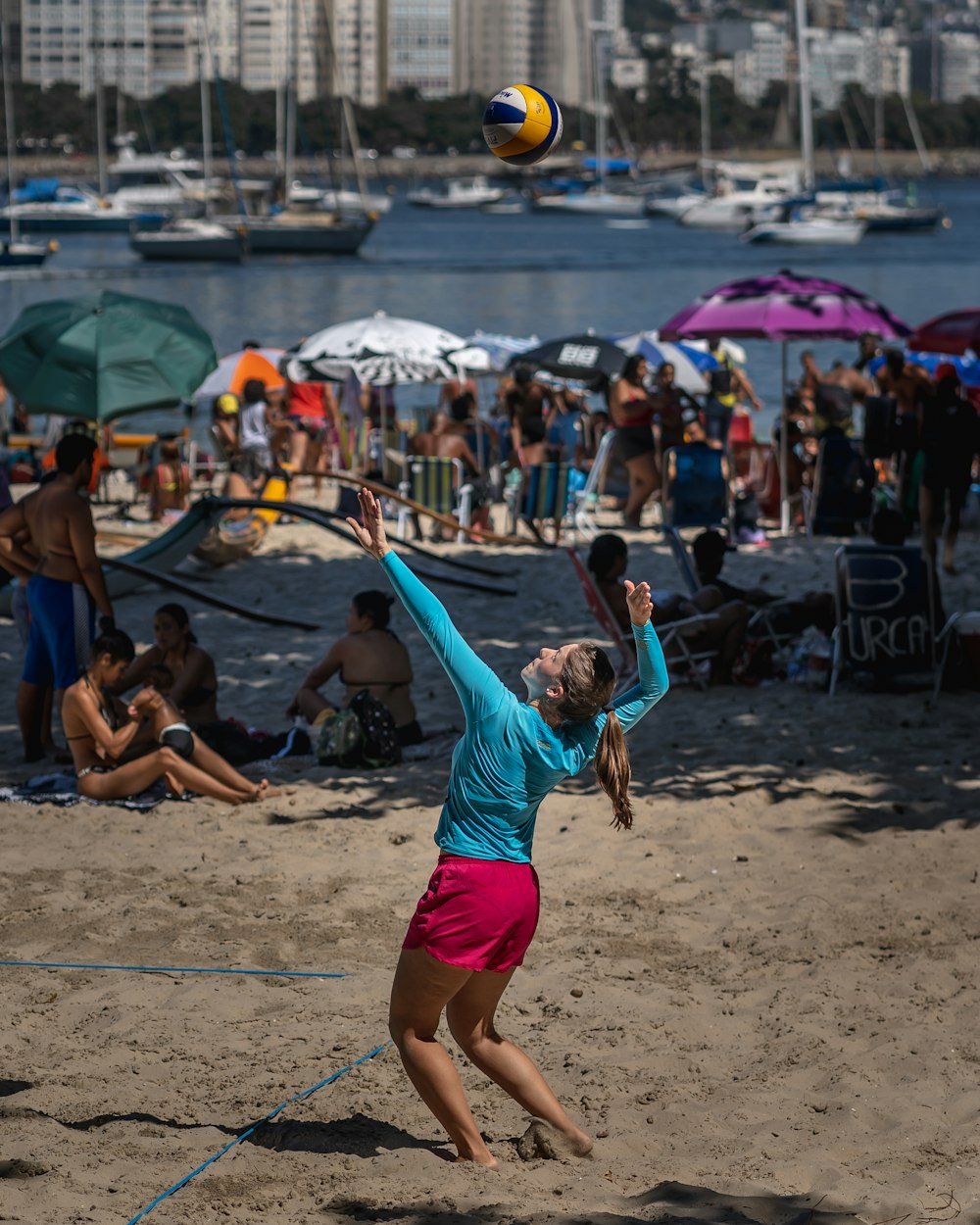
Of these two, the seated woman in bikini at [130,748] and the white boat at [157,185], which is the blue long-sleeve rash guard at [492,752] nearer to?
the seated woman in bikini at [130,748]

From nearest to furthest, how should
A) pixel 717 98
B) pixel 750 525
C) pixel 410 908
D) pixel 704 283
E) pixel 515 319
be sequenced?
1. pixel 410 908
2. pixel 750 525
3. pixel 515 319
4. pixel 704 283
5. pixel 717 98

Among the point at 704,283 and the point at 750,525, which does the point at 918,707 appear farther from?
the point at 704,283

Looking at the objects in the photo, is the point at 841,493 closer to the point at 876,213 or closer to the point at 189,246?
the point at 189,246

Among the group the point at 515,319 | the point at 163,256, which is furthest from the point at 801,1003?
the point at 163,256

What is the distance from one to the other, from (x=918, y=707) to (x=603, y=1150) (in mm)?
4544

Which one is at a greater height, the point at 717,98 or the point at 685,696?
the point at 717,98

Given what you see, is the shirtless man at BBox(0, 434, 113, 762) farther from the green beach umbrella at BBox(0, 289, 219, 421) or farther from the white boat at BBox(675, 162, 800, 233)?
the white boat at BBox(675, 162, 800, 233)

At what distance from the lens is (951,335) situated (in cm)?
1270

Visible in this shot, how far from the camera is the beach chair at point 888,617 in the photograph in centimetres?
850

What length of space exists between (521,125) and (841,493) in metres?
7.79

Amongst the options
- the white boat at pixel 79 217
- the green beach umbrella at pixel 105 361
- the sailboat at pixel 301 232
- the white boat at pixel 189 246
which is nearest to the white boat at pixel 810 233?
the sailboat at pixel 301 232

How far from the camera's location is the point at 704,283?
190ft

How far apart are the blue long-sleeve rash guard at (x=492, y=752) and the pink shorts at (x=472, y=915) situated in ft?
0.14

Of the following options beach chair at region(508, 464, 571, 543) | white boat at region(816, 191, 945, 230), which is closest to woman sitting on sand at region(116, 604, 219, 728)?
beach chair at region(508, 464, 571, 543)
